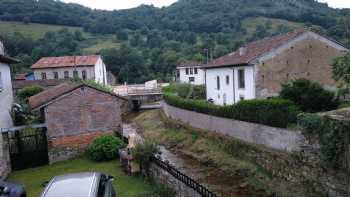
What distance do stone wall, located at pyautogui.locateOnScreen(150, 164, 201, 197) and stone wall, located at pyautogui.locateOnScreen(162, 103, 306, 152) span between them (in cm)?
575

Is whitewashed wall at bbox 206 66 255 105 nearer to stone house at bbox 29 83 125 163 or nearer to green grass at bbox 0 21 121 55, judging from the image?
stone house at bbox 29 83 125 163

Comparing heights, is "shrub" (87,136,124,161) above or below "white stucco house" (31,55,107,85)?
below

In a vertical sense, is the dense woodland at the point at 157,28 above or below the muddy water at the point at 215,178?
above

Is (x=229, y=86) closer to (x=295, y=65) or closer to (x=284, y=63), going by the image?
(x=284, y=63)

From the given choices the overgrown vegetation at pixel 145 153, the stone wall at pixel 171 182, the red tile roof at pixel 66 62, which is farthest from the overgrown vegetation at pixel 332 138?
the red tile roof at pixel 66 62

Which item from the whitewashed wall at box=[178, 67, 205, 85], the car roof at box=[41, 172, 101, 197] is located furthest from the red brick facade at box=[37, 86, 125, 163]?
the whitewashed wall at box=[178, 67, 205, 85]

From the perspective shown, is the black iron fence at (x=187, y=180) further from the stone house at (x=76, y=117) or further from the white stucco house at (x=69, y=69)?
the white stucco house at (x=69, y=69)

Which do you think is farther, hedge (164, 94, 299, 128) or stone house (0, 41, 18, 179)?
stone house (0, 41, 18, 179)

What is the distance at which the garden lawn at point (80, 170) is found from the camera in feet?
43.6

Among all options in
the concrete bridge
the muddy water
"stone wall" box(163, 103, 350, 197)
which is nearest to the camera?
"stone wall" box(163, 103, 350, 197)

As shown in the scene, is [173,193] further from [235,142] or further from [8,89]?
[8,89]

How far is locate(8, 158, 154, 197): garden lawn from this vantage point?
1330 centimetres

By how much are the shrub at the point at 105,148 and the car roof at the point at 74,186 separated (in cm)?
933

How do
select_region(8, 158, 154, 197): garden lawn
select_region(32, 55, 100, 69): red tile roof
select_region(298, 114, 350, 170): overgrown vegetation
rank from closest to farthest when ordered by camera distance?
1. select_region(298, 114, 350, 170): overgrown vegetation
2. select_region(8, 158, 154, 197): garden lawn
3. select_region(32, 55, 100, 69): red tile roof
